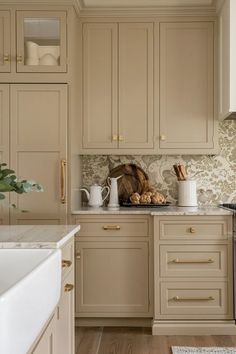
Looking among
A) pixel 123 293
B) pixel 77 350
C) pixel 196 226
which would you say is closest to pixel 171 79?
pixel 196 226

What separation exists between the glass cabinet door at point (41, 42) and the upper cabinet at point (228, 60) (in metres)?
1.17

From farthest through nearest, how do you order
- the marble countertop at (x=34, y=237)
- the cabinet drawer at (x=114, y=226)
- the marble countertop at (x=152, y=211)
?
1. the cabinet drawer at (x=114, y=226)
2. the marble countertop at (x=152, y=211)
3. the marble countertop at (x=34, y=237)

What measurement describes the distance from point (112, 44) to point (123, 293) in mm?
1906

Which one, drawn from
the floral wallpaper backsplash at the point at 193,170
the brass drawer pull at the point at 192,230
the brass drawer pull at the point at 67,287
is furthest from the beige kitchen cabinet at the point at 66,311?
the floral wallpaper backsplash at the point at 193,170

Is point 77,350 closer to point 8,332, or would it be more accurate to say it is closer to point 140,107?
point 140,107

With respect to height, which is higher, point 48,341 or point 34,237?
point 34,237

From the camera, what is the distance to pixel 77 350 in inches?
112

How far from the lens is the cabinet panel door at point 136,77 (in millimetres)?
3523

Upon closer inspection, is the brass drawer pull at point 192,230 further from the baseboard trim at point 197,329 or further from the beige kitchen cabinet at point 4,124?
the beige kitchen cabinet at point 4,124

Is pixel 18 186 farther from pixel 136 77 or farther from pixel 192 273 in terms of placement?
pixel 136 77

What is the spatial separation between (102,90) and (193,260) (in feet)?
4.82

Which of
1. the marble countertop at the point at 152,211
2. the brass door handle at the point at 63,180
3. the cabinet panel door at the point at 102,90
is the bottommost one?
the marble countertop at the point at 152,211

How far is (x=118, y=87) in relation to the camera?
3525 mm

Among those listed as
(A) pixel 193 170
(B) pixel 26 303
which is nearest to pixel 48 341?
(B) pixel 26 303
